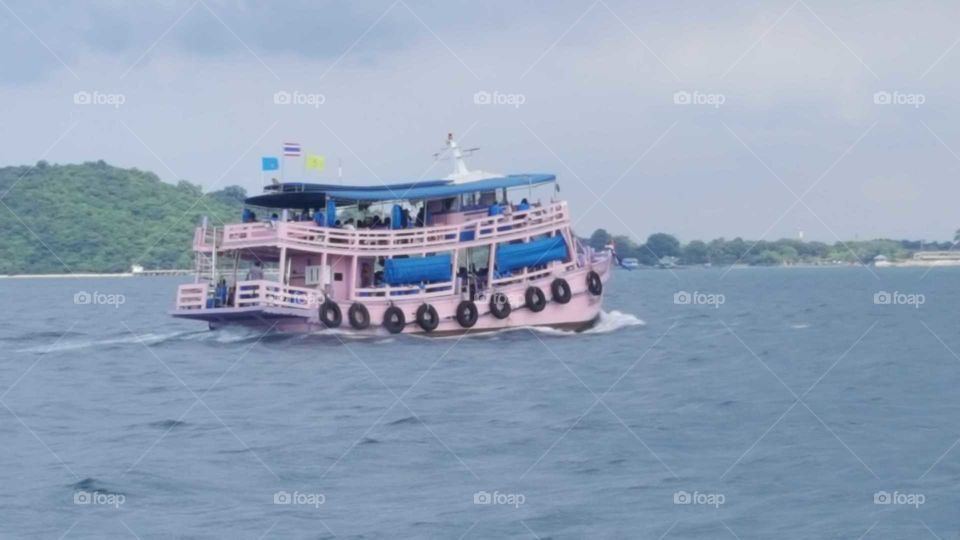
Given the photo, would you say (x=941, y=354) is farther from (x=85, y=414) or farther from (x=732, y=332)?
(x=85, y=414)

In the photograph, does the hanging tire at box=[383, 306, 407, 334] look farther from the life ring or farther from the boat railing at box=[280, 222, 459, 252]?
the life ring

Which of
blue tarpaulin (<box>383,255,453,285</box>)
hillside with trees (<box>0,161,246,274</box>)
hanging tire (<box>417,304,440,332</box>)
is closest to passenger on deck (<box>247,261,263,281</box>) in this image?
blue tarpaulin (<box>383,255,453,285</box>)

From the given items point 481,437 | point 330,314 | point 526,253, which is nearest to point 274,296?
point 330,314

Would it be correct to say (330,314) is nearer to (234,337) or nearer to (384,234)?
(384,234)

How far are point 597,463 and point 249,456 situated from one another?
219 inches

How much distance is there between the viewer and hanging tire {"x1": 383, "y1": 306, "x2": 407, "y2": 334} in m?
44.2

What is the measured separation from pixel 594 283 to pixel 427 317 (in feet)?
16.5

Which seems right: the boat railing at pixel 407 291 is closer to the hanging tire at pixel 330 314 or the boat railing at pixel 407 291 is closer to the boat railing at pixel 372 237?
the hanging tire at pixel 330 314

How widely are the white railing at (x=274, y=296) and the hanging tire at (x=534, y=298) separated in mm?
5485

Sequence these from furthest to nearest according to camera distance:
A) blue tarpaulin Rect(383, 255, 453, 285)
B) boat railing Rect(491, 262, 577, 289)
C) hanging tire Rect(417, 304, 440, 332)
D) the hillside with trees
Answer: the hillside with trees < boat railing Rect(491, 262, 577, 289) < blue tarpaulin Rect(383, 255, 453, 285) < hanging tire Rect(417, 304, 440, 332)

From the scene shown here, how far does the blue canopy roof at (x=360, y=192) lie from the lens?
45.5 metres

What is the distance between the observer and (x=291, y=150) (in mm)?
44844

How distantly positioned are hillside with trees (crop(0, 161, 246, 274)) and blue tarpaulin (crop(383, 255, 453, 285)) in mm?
79325

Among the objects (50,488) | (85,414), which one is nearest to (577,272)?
(85,414)
